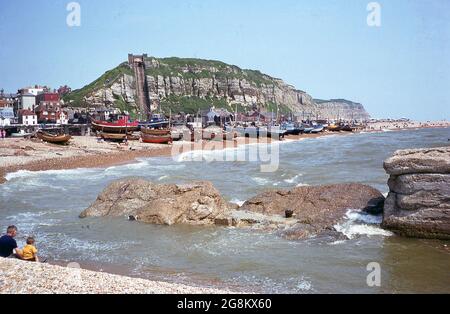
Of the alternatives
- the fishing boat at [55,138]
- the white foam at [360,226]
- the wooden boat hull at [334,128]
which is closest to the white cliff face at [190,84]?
the wooden boat hull at [334,128]

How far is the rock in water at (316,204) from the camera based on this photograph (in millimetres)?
14562

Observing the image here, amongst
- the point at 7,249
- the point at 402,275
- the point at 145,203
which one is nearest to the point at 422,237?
the point at 402,275

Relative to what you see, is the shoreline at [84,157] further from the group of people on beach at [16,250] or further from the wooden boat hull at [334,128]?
the wooden boat hull at [334,128]

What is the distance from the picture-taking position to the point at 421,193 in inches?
517

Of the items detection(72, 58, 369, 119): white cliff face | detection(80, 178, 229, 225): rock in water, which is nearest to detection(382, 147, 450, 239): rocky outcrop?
detection(80, 178, 229, 225): rock in water

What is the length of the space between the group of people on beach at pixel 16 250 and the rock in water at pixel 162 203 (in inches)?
233

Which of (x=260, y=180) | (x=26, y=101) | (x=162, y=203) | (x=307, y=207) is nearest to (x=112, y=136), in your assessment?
(x=260, y=180)

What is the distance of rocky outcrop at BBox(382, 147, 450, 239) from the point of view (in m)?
12.8

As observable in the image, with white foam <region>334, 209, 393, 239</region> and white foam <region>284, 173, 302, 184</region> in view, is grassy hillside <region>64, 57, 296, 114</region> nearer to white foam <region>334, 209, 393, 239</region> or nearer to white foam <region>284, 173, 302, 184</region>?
white foam <region>284, 173, 302, 184</region>

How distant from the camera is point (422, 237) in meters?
13.2

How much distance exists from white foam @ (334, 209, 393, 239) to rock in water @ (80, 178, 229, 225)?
4304 millimetres
